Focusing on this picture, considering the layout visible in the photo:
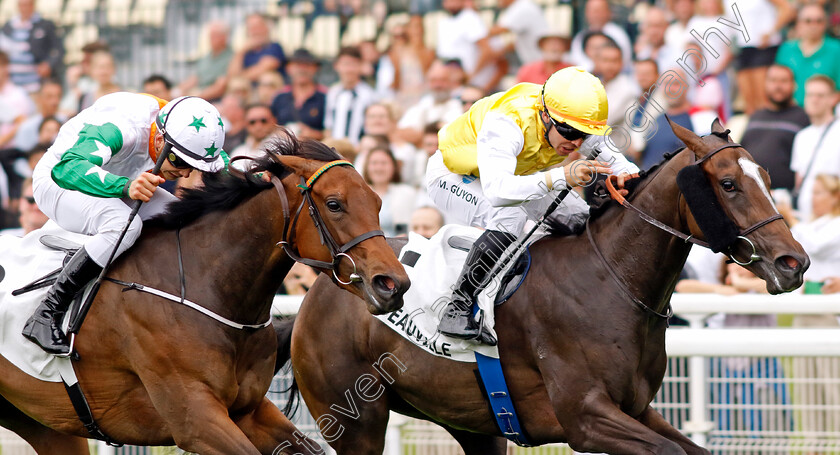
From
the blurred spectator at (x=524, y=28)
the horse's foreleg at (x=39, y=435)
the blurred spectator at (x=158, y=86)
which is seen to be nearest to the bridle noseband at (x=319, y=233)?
the horse's foreleg at (x=39, y=435)

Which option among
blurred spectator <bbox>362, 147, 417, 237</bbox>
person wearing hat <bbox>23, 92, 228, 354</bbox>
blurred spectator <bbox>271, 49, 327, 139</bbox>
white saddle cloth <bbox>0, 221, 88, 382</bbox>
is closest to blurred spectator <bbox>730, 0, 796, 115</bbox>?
blurred spectator <bbox>362, 147, 417, 237</bbox>

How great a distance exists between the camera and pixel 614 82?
812 centimetres

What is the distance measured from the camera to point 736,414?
5285mm

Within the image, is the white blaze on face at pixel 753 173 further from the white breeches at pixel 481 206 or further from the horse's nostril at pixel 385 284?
the horse's nostril at pixel 385 284

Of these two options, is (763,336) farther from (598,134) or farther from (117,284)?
(117,284)

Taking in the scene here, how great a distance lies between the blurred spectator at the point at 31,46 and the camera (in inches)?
449

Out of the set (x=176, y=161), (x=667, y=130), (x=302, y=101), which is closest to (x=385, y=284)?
(x=176, y=161)

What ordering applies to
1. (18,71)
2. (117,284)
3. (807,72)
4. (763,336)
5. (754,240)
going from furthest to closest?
A: (18,71) < (807,72) < (763,336) < (117,284) < (754,240)

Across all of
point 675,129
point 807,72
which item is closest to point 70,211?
point 675,129

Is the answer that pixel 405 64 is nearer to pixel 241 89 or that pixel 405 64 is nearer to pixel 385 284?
pixel 241 89

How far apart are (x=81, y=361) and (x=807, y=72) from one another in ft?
18.7

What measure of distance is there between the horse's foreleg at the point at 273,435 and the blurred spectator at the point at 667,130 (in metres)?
4.04

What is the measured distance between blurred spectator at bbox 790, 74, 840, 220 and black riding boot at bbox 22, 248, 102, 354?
4714 millimetres

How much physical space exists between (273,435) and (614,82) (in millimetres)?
4740
